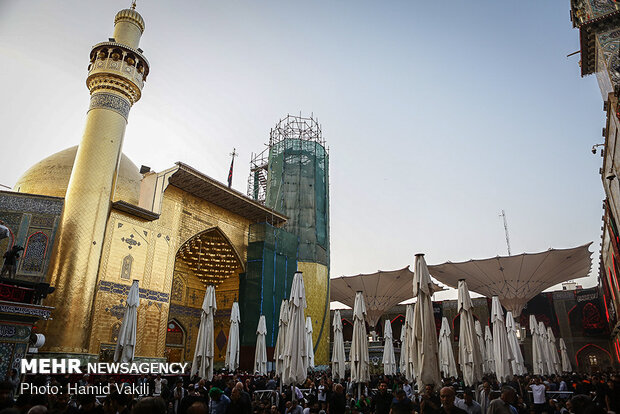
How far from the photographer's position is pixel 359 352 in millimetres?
11086

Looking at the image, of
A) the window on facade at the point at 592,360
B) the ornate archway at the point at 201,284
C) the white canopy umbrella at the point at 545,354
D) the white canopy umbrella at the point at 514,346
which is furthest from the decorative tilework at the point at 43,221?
the window on facade at the point at 592,360

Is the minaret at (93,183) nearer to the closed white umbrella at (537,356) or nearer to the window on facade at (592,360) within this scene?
the closed white umbrella at (537,356)

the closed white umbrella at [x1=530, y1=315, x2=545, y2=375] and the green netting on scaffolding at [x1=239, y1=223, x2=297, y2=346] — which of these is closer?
the closed white umbrella at [x1=530, y1=315, x2=545, y2=375]

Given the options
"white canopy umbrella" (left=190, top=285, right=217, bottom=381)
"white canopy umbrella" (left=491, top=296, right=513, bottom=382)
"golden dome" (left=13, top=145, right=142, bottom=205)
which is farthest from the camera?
"golden dome" (left=13, top=145, right=142, bottom=205)

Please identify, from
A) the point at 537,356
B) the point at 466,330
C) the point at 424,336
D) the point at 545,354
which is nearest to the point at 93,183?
the point at 424,336

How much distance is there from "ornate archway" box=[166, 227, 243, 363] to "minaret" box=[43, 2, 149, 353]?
5.66m

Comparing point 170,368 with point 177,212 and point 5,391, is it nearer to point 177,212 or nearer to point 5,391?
point 177,212

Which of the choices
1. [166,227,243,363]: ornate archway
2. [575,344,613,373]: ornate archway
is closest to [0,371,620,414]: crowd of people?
[166,227,243,363]: ornate archway

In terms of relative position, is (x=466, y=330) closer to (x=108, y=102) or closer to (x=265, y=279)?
(x=265, y=279)

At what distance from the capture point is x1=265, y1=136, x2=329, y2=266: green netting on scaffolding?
2291 cm

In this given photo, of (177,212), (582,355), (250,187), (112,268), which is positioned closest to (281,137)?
(250,187)

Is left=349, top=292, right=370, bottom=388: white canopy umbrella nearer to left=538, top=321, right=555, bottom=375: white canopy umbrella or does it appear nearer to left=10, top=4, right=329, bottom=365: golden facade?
left=10, top=4, right=329, bottom=365: golden facade

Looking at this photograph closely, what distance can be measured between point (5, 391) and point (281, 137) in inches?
1007

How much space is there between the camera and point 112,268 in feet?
43.9
